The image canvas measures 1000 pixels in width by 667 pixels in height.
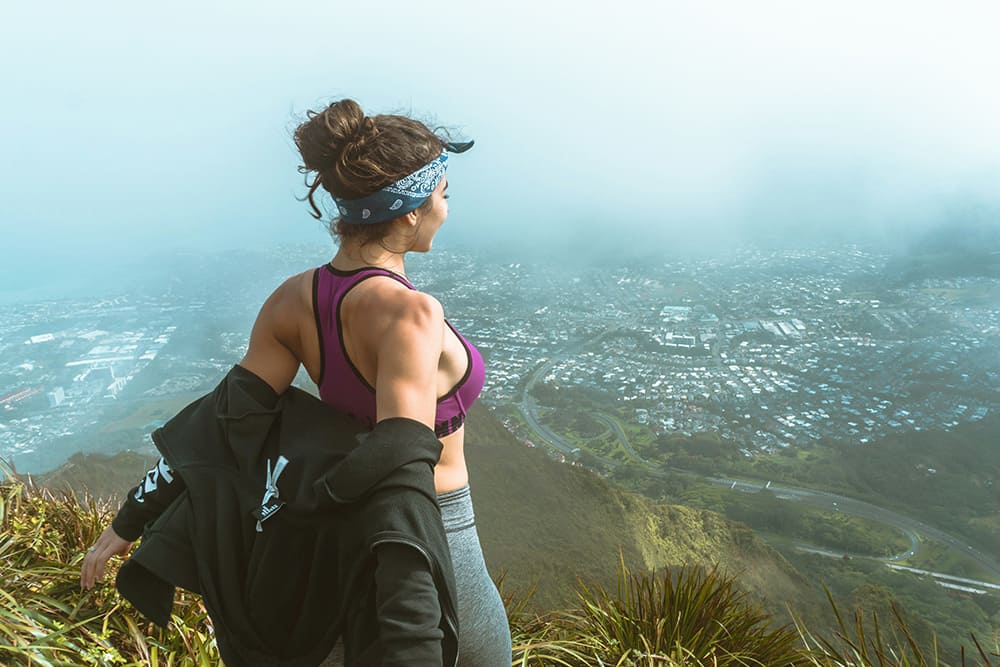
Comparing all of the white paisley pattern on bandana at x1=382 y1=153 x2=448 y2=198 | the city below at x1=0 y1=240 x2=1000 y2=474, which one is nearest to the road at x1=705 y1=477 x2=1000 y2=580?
the city below at x1=0 y1=240 x2=1000 y2=474

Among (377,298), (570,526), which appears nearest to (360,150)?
(377,298)

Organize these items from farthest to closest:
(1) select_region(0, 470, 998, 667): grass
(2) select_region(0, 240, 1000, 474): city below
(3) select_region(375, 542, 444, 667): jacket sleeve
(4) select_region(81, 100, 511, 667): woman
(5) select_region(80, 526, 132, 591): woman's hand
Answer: (2) select_region(0, 240, 1000, 474): city below
(1) select_region(0, 470, 998, 667): grass
(5) select_region(80, 526, 132, 591): woman's hand
(4) select_region(81, 100, 511, 667): woman
(3) select_region(375, 542, 444, 667): jacket sleeve

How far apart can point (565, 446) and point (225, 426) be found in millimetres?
22223

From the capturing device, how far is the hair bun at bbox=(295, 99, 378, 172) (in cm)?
132

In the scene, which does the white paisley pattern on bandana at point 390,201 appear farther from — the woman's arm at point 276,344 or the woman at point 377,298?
the woman's arm at point 276,344

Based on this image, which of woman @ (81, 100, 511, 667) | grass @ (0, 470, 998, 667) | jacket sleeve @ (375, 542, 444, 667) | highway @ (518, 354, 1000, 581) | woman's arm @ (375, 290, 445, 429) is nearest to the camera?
jacket sleeve @ (375, 542, 444, 667)

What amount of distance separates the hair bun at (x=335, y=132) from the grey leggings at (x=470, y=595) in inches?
30.7

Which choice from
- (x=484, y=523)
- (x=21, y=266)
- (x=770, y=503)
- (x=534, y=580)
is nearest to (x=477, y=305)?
(x=770, y=503)

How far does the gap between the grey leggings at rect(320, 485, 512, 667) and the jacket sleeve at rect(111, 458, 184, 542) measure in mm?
576

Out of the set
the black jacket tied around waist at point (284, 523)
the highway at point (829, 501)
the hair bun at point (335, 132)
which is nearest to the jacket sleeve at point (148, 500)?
the black jacket tied around waist at point (284, 523)

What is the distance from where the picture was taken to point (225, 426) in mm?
1440

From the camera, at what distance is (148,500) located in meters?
1.55

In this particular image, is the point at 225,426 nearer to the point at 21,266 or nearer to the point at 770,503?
the point at 770,503

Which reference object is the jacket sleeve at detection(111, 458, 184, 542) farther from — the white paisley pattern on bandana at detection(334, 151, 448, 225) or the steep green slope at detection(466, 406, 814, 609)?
the steep green slope at detection(466, 406, 814, 609)
